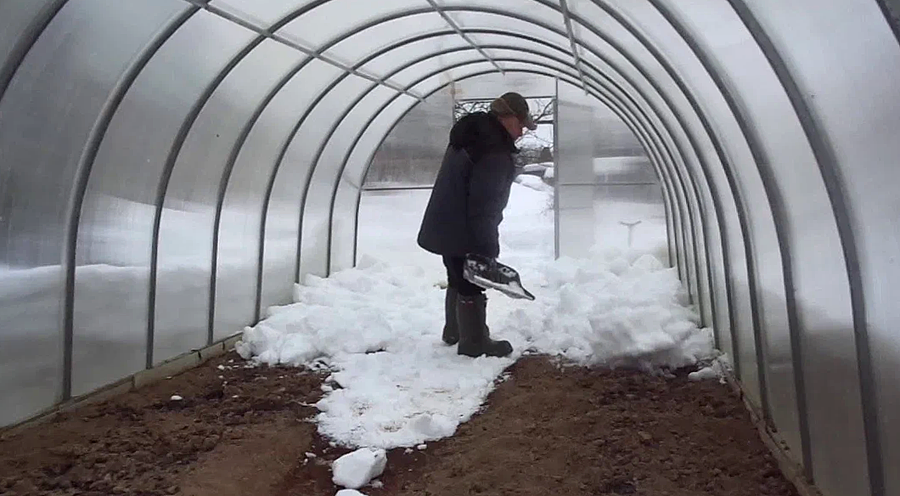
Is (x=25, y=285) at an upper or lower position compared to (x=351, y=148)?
lower

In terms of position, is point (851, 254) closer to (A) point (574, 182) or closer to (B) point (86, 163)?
(B) point (86, 163)

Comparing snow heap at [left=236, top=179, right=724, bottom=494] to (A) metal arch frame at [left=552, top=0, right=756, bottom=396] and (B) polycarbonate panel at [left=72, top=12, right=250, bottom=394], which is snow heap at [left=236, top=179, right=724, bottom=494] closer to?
(A) metal arch frame at [left=552, top=0, right=756, bottom=396]

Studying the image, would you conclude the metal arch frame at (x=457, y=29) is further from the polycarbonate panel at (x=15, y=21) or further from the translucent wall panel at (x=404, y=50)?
the polycarbonate panel at (x=15, y=21)

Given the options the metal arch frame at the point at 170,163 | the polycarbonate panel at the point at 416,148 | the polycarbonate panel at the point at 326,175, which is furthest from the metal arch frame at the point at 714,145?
the polycarbonate panel at the point at 416,148

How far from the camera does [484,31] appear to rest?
7.20m

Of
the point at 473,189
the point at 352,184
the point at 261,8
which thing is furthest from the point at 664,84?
the point at 352,184

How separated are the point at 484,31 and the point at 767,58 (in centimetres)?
461

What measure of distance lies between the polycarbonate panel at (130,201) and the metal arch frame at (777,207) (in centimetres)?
314

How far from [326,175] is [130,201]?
12.5ft

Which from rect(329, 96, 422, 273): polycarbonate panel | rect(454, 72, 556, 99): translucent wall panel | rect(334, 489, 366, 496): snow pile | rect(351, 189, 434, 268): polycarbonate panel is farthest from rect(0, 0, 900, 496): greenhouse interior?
rect(454, 72, 556, 99): translucent wall panel

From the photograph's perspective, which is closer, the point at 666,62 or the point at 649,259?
the point at 666,62

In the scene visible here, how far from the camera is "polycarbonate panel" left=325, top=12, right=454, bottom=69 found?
23.3 feet

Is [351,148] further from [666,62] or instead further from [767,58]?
[767,58]

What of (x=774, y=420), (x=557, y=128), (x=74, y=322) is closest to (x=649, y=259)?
(x=557, y=128)
